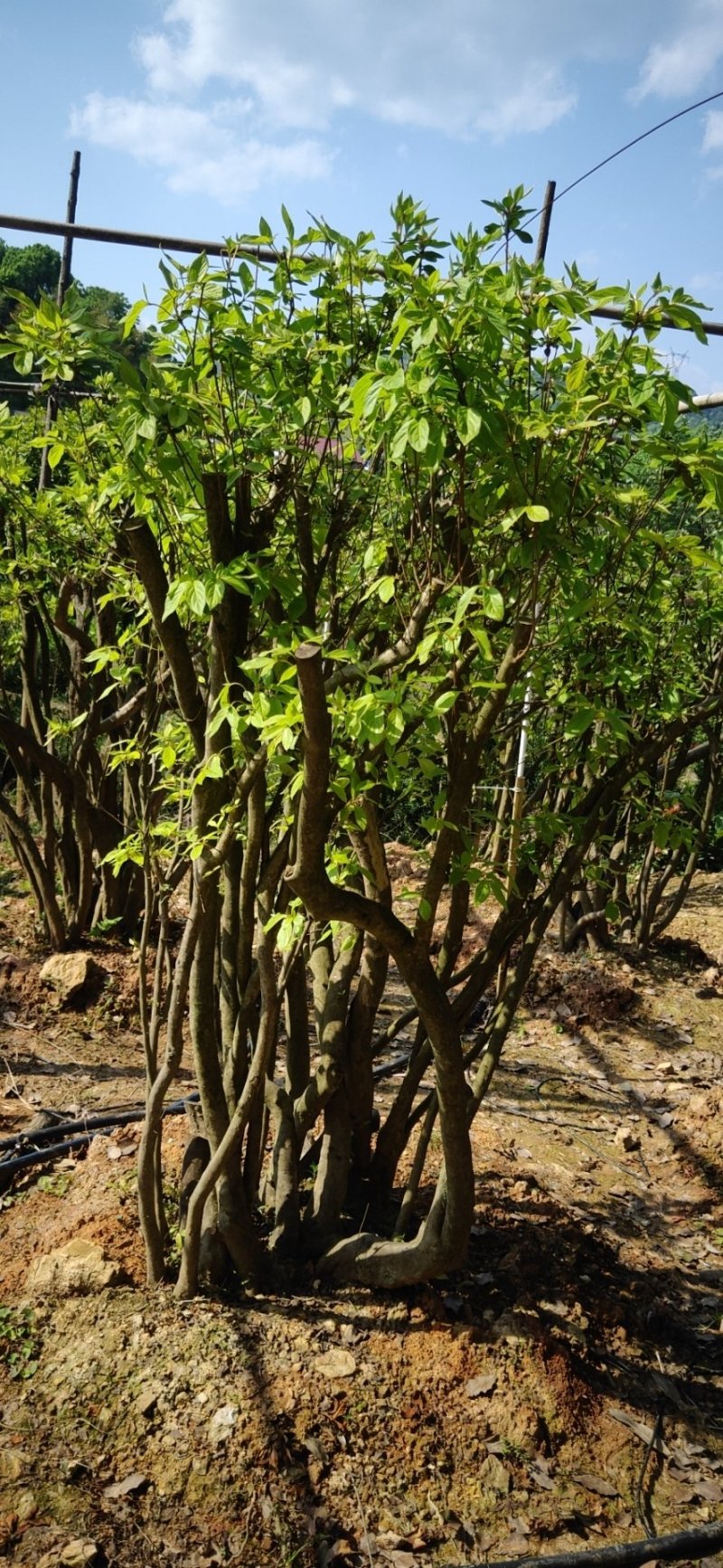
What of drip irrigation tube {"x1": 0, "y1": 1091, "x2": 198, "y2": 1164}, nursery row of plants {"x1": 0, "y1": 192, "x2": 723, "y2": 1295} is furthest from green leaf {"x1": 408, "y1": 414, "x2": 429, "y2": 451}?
drip irrigation tube {"x1": 0, "y1": 1091, "x2": 198, "y2": 1164}

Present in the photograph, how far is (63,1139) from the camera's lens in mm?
4367

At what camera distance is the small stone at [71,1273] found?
3.23 m

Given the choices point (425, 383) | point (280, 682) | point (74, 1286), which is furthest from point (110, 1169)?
point (425, 383)

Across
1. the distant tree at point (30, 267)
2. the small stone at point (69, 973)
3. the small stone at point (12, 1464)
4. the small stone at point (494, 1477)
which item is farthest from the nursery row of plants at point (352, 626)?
the distant tree at point (30, 267)

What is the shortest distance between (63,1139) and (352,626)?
2613mm

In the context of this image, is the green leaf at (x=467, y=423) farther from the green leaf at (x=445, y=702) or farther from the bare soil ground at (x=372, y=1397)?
the bare soil ground at (x=372, y=1397)

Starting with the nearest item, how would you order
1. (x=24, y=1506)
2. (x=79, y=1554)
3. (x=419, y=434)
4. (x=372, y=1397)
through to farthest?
(x=419, y=434)
(x=79, y=1554)
(x=24, y=1506)
(x=372, y=1397)

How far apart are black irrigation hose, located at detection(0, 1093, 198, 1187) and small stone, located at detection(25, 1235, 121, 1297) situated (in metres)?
0.71

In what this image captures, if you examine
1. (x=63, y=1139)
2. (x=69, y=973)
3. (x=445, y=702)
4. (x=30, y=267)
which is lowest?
(x=63, y=1139)

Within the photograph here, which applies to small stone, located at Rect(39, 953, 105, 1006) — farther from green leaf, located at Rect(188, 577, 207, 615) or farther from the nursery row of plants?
green leaf, located at Rect(188, 577, 207, 615)

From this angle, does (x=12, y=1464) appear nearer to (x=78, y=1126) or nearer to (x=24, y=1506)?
(x=24, y=1506)

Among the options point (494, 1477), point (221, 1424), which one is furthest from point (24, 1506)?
point (494, 1477)

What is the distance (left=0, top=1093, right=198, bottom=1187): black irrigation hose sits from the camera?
4020mm

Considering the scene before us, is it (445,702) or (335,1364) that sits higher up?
(445,702)
